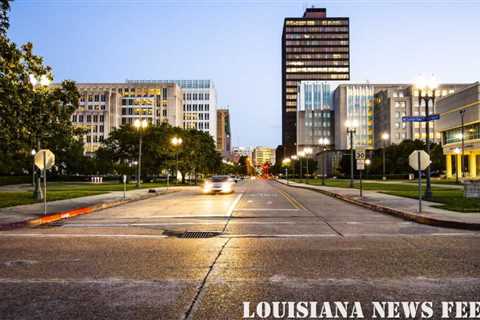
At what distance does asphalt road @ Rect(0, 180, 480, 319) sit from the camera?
17.7ft

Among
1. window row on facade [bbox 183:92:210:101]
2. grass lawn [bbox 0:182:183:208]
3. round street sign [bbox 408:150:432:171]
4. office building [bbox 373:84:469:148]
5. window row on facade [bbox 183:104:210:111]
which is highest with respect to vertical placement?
window row on facade [bbox 183:92:210:101]

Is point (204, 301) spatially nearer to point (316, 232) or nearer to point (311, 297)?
point (311, 297)

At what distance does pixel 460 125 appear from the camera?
7894 cm

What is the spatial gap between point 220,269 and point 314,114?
17494 cm

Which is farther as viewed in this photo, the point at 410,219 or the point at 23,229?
the point at 410,219

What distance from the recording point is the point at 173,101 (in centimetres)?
16275

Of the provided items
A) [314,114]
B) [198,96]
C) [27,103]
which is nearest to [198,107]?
[198,96]

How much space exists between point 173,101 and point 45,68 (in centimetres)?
14145

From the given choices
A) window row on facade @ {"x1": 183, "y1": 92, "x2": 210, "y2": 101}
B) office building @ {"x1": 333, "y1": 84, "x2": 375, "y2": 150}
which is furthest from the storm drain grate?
window row on facade @ {"x1": 183, "y1": 92, "x2": 210, "y2": 101}

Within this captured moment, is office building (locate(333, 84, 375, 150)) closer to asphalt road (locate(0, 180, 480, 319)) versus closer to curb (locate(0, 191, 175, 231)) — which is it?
curb (locate(0, 191, 175, 231))

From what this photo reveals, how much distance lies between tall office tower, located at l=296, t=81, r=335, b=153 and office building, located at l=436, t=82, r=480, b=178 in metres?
87.3

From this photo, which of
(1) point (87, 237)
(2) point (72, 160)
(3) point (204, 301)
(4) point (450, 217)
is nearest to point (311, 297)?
(3) point (204, 301)

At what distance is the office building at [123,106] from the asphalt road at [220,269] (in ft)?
470

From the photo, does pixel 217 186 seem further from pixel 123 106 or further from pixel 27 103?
pixel 123 106
